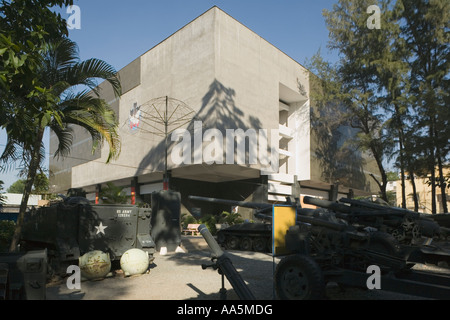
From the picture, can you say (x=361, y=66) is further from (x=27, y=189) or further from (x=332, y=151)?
(x=27, y=189)

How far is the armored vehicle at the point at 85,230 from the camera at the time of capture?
8.62m

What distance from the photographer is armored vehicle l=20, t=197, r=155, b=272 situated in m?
8.62

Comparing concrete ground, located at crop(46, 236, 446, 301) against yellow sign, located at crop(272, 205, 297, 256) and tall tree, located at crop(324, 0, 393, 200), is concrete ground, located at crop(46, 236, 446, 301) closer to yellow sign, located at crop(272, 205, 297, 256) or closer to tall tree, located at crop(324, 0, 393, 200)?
yellow sign, located at crop(272, 205, 297, 256)

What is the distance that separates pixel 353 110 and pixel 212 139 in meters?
11.0

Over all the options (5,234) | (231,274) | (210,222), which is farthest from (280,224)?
(210,222)

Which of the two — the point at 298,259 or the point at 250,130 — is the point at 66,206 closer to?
the point at 298,259

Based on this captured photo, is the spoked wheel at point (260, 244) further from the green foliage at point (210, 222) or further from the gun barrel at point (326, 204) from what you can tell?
the green foliage at point (210, 222)

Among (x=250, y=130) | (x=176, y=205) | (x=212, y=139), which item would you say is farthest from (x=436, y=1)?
(x=176, y=205)

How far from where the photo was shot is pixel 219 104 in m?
24.2

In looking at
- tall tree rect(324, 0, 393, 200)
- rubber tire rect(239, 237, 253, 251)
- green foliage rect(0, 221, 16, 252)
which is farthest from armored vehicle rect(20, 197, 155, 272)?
tall tree rect(324, 0, 393, 200)

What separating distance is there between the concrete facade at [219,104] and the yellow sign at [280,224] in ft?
55.0

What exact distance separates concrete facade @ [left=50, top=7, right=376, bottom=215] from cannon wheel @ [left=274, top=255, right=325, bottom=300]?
17.5m

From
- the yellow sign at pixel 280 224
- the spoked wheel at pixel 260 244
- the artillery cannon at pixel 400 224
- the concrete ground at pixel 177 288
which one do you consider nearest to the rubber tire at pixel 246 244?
the spoked wheel at pixel 260 244

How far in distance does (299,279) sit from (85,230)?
18.3 feet
